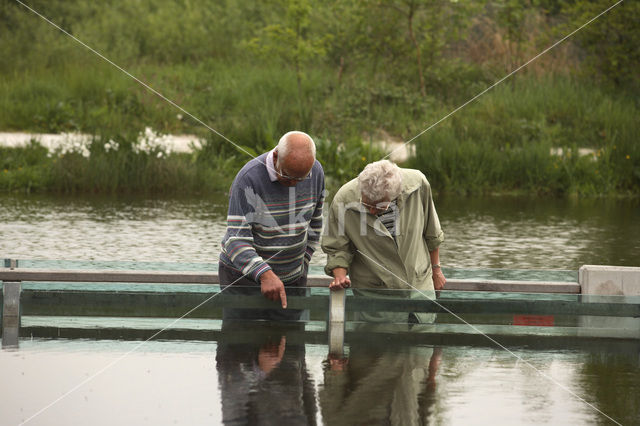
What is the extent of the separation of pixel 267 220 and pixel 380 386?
1.21 metres

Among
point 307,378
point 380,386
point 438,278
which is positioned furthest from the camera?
point 438,278

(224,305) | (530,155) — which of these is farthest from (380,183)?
(530,155)

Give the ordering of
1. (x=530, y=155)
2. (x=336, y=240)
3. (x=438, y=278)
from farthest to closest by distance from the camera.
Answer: (x=530, y=155) < (x=438, y=278) < (x=336, y=240)

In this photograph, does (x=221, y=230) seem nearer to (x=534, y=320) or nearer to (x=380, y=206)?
(x=534, y=320)

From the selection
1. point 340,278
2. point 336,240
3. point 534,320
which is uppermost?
point 336,240

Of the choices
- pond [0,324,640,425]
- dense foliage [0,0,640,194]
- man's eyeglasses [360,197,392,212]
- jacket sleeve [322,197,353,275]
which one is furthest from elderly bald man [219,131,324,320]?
dense foliage [0,0,640,194]

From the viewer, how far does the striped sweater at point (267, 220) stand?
6215mm

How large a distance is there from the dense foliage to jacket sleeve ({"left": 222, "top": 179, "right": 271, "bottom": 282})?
11554mm

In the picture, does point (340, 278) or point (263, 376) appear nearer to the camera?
point (263, 376)

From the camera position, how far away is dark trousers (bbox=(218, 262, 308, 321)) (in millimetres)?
6666

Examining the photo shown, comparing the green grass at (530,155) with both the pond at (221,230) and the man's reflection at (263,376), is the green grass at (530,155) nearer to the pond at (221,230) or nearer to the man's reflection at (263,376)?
the pond at (221,230)

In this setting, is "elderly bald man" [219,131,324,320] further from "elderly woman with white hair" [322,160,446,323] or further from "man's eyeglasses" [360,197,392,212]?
"man's eyeglasses" [360,197,392,212]

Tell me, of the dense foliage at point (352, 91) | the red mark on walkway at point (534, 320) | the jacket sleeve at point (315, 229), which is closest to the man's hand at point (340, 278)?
the jacket sleeve at point (315, 229)

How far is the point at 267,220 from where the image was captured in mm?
6332
